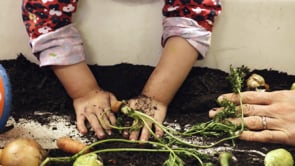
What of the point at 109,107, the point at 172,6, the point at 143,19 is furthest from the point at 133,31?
the point at 109,107

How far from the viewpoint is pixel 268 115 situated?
114cm

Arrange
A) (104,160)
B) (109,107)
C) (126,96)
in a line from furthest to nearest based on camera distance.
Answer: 1. (126,96)
2. (109,107)
3. (104,160)

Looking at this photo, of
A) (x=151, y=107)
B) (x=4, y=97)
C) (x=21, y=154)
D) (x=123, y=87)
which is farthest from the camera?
(x=123, y=87)

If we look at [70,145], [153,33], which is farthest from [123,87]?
[70,145]

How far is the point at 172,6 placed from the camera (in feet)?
4.07

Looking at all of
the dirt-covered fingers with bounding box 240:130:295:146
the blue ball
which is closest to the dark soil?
the dirt-covered fingers with bounding box 240:130:295:146

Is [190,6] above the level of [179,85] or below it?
above

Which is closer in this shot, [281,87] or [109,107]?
[109,107]

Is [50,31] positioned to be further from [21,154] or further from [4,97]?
[21,154]

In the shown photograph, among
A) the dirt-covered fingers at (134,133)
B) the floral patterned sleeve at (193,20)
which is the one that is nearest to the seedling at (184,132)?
the dirt-covered fingers at (134,133)

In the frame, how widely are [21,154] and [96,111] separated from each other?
25 cm

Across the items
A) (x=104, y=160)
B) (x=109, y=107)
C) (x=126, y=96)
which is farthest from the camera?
(x=126, y=96)

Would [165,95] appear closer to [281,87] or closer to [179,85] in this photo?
[179,85]

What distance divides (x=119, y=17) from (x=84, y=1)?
0.33ft
